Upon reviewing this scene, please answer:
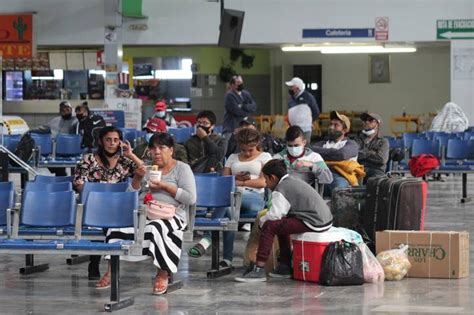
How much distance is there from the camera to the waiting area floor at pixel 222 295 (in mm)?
9398

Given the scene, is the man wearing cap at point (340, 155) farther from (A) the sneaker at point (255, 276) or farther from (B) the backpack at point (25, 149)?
(B) the backpack at point (25, 149)

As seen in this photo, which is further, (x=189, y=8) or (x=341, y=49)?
(x=341, y=49)

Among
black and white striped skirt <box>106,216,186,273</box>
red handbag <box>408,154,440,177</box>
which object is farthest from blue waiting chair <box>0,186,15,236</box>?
red handbag <box>408,154,440,177</box>

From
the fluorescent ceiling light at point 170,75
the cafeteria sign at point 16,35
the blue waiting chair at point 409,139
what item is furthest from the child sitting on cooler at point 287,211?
the fluorescent ceiling light at point 170,75

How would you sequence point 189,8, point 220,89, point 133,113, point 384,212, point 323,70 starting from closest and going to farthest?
point 384,212, point 133,113, point 189,8, point 220,89, point 323,70

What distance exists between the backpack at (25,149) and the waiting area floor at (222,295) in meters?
5.49

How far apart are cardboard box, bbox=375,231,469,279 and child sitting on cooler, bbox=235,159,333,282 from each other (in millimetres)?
841

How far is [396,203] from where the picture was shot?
11.4 metres

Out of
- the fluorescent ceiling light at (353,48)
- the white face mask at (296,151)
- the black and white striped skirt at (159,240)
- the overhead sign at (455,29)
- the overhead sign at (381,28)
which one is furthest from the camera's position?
the fluorescent ceiling light at (353,48)

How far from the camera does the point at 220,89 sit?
111 feet

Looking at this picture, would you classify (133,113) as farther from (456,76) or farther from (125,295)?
(125,295)

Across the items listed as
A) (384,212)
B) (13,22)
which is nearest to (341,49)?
(13,22)

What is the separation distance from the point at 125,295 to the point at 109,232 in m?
0.57

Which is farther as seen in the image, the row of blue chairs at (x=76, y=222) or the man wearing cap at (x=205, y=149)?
the man wearing cap at (x=205, y=149)
